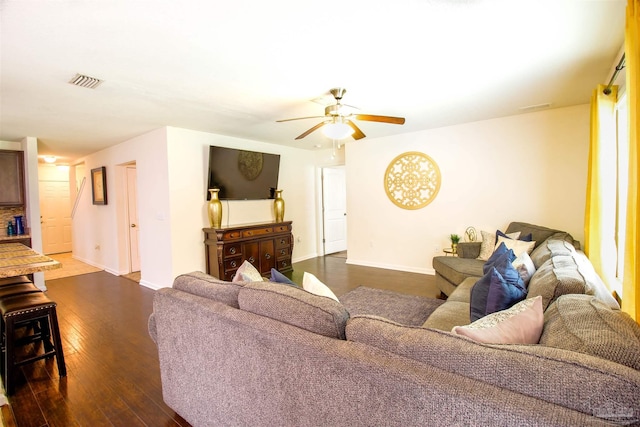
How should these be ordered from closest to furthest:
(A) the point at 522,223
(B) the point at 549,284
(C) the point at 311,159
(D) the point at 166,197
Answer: (B) the point at 549,284 → (A) the point at 522,223 → (D) the point at 166,197 → (C) the point at 311,159

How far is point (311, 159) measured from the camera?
6641 millimetres

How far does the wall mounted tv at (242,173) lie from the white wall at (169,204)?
18 centimetres

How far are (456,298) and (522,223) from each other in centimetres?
202

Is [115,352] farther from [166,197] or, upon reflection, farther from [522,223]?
[522,223]

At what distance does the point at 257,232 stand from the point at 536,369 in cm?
443

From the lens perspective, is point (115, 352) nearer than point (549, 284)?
No

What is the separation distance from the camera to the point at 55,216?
7980mm

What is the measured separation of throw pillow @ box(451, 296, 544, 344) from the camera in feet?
3.67

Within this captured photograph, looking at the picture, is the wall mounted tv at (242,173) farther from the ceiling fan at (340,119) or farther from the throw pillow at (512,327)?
the throw pillow at (512,327)

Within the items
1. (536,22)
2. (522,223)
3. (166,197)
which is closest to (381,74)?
(536,22)

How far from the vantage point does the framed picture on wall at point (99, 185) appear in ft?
18.4

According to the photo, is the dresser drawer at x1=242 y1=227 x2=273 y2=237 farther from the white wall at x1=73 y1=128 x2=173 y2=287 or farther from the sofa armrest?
the sofa armrest

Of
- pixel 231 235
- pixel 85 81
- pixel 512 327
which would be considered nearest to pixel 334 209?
pixel 231 235

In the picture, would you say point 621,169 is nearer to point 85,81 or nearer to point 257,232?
point 257,232
